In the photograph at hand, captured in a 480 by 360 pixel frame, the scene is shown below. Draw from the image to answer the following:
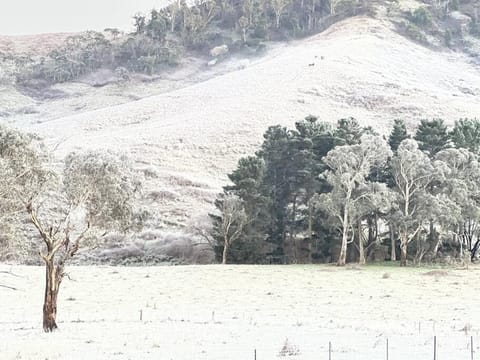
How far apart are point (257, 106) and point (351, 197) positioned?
53.7 meters

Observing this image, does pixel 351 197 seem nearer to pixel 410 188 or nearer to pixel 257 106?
pixel 410 188

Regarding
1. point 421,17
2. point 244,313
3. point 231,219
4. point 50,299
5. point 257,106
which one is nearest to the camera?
point 50,299

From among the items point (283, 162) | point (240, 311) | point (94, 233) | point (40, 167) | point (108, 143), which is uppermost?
point (108, 143)

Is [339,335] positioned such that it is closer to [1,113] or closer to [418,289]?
[418,289]

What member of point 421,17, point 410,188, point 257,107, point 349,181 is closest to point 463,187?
point 410,188

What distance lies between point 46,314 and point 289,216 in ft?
119

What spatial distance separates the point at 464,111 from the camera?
95688mm

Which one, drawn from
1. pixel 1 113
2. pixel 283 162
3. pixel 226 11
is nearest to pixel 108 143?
pixel 283 162

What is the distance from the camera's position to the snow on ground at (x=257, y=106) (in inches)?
3110

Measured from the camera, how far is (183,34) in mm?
167500

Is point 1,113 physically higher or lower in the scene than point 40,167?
higher

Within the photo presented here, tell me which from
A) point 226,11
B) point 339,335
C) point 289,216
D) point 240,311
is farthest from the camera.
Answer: point 226,11

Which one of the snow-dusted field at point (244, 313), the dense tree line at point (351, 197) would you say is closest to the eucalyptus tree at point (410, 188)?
the dense tree line at point (351, 197)

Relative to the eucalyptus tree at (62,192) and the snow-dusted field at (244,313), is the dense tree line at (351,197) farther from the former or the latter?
the eucalyptus tree at (62,192)
